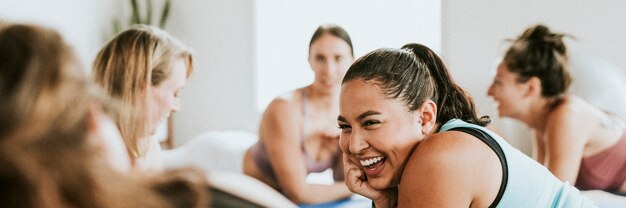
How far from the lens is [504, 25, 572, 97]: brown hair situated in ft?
7.19

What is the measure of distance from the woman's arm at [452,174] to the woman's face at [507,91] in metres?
1.19

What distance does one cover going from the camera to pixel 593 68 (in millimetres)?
2938

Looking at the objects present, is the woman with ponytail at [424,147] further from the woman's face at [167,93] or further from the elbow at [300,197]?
the elbow at [300,197]

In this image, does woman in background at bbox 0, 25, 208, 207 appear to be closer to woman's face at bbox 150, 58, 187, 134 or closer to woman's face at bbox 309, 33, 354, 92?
woman's face at bbox 150, 58, 187, 134

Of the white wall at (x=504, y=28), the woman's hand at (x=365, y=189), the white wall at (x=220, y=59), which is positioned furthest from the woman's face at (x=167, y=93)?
the white wall at (x=220, y=59)

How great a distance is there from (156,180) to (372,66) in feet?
2.20

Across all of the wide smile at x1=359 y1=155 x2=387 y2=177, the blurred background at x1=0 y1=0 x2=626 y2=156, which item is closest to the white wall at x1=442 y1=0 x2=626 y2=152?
the blurred background at x1=0 y1=0 x2=626 y2=156

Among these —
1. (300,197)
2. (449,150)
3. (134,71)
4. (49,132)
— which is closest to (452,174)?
(449,150)

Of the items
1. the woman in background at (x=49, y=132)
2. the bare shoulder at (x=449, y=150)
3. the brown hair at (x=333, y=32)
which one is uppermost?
the woman in background at (x=49, y=132)

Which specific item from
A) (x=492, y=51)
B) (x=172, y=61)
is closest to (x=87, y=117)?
(x=172, y=61)

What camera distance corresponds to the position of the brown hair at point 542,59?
2191mm

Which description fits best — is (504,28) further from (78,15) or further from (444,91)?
(444,91)

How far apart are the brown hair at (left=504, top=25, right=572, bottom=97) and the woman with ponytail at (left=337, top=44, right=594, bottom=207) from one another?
88 centimetres

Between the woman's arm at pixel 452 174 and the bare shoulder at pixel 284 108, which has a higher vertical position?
the woman's arm at pixel 452 174
